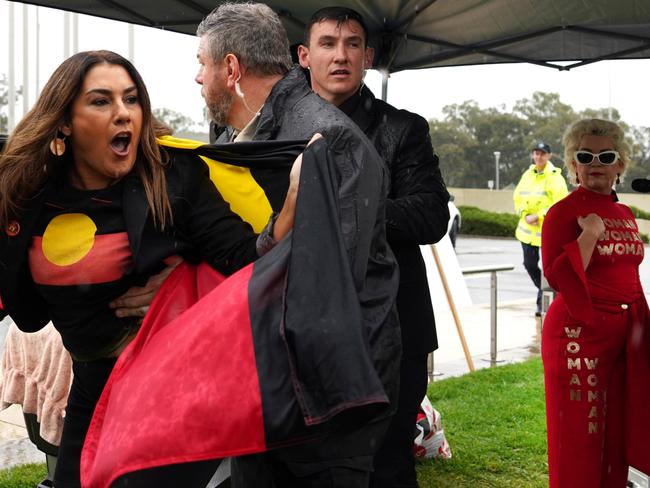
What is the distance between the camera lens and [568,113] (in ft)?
166

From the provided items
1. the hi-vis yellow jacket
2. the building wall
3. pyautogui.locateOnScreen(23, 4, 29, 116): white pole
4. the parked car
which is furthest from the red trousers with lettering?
the building wall

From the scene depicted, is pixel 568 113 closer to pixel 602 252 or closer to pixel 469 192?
pixel 469 192

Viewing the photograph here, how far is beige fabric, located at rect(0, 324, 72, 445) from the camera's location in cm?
394

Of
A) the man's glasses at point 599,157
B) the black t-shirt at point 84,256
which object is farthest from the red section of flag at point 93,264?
the man's glasses at point 599,157

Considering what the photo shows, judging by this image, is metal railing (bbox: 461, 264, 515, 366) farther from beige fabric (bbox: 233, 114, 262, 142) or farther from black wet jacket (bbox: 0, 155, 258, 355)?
black wet jacket (bbox: 0, 155, 258, 355)

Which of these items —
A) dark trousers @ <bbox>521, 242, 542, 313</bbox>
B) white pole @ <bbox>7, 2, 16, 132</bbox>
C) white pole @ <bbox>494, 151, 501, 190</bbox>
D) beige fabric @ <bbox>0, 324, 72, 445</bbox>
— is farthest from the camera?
white pole @ <bbox>494, 151, 501, 190</bbox>

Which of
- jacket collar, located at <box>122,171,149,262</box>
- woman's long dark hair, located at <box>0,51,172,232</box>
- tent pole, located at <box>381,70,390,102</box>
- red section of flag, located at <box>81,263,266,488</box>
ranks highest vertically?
tent pole, located at <box>381,70,390,102</box>

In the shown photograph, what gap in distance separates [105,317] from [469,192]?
1736 inches

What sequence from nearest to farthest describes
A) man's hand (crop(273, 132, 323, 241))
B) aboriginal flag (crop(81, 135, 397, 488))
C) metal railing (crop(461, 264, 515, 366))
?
aboriginal flag (crop(81, 135, 397, 488))
man's hand (crop(273, 132, 323, 241))
metal railing (crop(461, 264, 515, 366))

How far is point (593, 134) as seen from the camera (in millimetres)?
4273

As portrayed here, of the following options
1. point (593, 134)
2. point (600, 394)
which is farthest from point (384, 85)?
point (600, 394)

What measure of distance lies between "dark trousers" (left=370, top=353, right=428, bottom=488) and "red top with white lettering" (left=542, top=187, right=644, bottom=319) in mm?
824

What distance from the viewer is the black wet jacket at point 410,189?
3582mm

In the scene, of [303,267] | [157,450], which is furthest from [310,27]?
[157,450]
